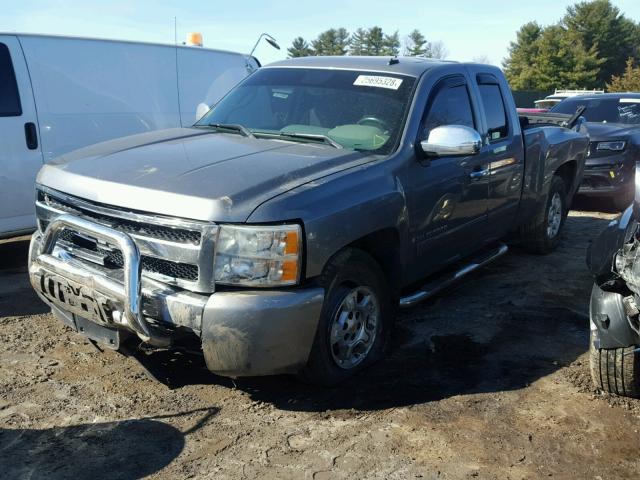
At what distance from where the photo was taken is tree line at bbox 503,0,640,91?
180 feet

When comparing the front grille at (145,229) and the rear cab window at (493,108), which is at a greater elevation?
the rear cab window at (493,108)

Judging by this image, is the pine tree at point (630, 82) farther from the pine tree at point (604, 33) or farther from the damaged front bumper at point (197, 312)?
the damaged front bumper at point (197, 312)

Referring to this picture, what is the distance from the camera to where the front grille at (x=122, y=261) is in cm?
324

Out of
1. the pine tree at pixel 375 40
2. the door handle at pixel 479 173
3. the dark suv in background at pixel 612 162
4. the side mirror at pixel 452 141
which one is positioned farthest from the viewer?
the pine tree at pixel 375 40

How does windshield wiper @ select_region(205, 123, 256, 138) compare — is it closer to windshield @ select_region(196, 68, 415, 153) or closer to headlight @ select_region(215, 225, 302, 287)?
windshield @ select_region(196, 68, 415, 153)

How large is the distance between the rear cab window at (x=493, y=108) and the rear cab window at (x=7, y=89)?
3.93m

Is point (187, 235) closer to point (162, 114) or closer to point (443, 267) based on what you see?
point (443, 267)

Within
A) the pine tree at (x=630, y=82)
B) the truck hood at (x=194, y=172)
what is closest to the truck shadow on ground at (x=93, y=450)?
the truck hood at (x=194, y=172)

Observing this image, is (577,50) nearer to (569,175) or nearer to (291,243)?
(569,175)

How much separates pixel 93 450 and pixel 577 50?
6236 centimetres

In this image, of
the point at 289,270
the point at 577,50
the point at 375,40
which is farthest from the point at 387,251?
the point at 375,40

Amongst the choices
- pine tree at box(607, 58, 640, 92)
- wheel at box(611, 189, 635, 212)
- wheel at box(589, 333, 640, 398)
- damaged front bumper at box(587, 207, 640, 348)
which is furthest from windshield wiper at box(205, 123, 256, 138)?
pine tree at box(607, 58, 640, 92)

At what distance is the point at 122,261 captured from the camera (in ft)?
11.1

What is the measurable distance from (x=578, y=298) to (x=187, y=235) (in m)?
3.76
